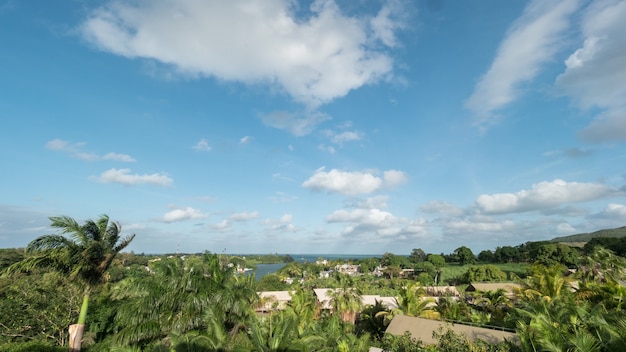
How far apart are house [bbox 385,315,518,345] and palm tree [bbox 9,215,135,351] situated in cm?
1755

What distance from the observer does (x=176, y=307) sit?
16.3 metres

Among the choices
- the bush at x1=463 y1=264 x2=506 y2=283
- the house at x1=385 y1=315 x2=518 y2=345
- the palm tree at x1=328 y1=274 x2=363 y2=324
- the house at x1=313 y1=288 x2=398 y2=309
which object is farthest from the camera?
the bush at x1=463 y1=264 x2=506 y2=283

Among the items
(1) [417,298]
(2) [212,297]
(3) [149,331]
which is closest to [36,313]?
(3) [149,331]

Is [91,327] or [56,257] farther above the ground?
[56,257]

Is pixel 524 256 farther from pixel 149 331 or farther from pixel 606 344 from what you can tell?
pixel 149 331

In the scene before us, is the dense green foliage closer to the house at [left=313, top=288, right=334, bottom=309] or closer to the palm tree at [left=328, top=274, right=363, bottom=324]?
the palm tree at [left=328, top=274, right=363, bottom=324]

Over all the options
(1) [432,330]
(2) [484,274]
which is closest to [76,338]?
(1) [432,330]

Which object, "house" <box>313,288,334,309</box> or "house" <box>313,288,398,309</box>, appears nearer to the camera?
"house" <box>313,288,398,309</box>

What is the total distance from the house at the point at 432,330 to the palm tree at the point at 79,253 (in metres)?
17.5

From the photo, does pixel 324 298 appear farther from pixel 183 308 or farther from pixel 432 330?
pixel 183 308

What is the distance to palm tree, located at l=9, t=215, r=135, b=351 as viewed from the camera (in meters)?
13.4

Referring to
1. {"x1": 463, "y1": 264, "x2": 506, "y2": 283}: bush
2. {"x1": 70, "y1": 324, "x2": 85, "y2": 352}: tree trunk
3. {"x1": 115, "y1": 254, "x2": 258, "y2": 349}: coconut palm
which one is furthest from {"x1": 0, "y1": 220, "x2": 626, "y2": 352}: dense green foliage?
{"x1": 463, "y1": 264, "x2": 506, "y2": 283}: bush

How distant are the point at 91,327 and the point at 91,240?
1403cm

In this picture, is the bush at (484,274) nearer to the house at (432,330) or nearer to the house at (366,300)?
the house at (366,300)
